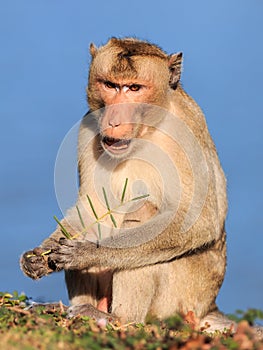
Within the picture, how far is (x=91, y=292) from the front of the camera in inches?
344

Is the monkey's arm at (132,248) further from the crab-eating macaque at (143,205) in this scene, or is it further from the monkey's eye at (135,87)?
the monkey's eye at (135,87)

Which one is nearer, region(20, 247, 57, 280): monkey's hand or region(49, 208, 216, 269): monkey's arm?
region(49, 208, 216, 269): monkey's arm

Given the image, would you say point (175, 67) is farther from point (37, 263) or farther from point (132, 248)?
point (37, 263)

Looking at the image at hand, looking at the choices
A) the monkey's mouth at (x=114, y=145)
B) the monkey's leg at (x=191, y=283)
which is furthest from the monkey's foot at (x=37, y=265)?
the monkey's mouth at (x=114, y=145)

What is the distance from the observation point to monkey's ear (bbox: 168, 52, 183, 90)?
8.92 metres

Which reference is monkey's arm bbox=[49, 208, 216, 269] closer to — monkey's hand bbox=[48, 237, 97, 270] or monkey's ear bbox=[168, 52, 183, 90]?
monkey's hand bbox=[48, 237, 97, 270]

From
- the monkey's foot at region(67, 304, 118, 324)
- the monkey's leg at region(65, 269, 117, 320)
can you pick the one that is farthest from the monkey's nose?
the monkey's foot at region(67, 304, 118, 324)

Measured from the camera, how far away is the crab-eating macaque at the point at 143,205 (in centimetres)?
820

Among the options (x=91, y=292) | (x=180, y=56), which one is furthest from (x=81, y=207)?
(x=180, y=56)

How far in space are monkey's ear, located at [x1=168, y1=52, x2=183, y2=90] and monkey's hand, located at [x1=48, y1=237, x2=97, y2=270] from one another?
245 cm

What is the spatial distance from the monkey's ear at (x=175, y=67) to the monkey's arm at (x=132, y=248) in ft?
5.80

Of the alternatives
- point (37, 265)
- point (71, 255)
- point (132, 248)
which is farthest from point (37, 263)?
point (132, 248)

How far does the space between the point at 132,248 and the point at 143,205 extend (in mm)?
675

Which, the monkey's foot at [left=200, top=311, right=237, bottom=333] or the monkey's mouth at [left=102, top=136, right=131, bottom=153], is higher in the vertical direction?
the monkey's mouth at [left=102, top=136, right=131, bottom=153]
